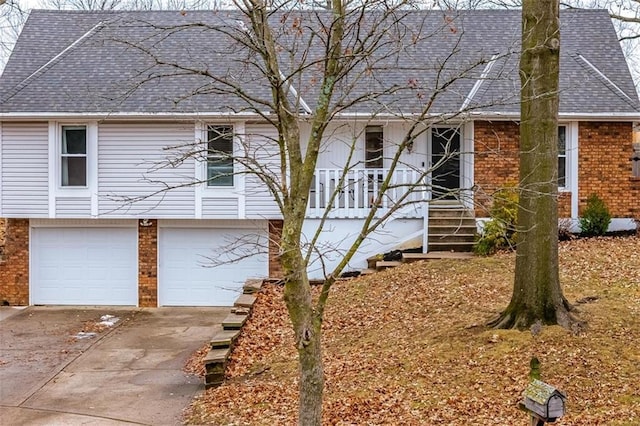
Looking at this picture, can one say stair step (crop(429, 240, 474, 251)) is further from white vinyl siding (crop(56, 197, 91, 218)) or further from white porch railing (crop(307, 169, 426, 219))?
white vinyl siding (crop(56, 197, 91, 218))

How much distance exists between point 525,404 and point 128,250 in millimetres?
12681

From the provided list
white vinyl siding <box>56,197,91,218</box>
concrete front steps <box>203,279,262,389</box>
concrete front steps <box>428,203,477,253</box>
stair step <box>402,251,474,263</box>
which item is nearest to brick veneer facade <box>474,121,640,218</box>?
concrete front steps <box>428,203,477,253</box>

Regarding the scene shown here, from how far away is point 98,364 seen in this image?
33.8 ft

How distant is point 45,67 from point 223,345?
34.5 feet

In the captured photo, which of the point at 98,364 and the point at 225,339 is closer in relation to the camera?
the point at 225,339

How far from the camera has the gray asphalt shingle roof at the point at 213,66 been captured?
1522 cm

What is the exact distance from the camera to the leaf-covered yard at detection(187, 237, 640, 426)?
6.86 meters

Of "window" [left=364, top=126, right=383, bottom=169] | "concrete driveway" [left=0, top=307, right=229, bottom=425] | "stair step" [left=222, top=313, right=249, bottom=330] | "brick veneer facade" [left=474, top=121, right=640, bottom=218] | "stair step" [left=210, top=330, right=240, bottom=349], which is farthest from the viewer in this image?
"window" [left=364, top=126, right=383, bottom=169]

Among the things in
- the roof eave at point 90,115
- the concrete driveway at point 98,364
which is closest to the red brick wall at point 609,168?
the roof eave at point 90,115

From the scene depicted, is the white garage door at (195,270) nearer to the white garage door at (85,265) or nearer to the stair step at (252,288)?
the white garage door at (85,265)

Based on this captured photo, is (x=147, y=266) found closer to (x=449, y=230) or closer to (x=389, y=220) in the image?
(x=389, y=220)

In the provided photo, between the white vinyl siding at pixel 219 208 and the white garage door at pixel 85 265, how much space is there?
1961 mm

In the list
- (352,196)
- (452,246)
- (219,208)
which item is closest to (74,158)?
(219,208)

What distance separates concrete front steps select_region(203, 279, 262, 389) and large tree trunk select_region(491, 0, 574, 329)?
3728 mm
